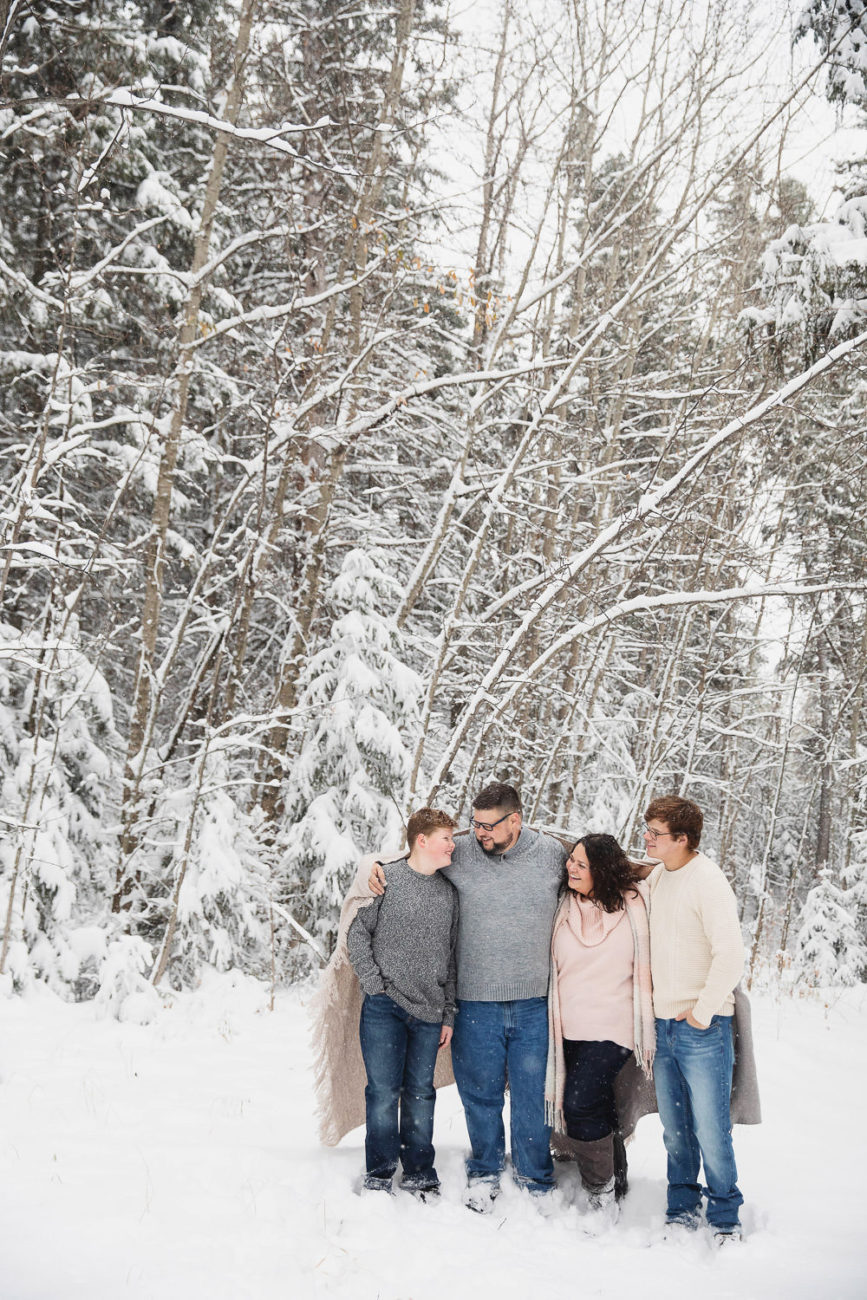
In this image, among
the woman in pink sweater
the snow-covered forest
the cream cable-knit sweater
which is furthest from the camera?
the snow-covered forest

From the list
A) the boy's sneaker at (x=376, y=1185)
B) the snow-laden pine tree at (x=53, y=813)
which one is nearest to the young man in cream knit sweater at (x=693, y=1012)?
the boy's sneaker at (x=376, y=1185)

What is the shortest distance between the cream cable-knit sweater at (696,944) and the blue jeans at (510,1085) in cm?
61

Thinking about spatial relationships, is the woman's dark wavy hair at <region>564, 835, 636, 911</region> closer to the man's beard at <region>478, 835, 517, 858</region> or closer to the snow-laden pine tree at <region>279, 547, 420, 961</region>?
the man's beard at <region>478, 835, 517, 858</region>

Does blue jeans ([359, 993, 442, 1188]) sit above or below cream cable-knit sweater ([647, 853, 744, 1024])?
below

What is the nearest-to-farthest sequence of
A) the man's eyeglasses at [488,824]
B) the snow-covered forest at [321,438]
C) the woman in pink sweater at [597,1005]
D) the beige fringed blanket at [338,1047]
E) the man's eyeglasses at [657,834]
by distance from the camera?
the man's eyeglasses at [657,834] → the woman in pink sweater at [597,1005] → the man's eyeglasses at [488,824] → the beige fringed blanket at [338,1047] → the snow-covered forest at [321,438]

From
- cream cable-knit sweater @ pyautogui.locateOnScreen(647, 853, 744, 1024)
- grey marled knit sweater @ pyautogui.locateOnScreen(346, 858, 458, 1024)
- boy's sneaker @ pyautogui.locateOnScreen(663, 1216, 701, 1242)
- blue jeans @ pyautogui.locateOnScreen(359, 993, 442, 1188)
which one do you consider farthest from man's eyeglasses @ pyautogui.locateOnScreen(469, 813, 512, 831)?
boy's sneaker @ pyautogui.locateOnScreen(663, 1216, 701, 1242)

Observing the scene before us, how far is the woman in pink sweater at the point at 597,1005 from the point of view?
13.0 feet

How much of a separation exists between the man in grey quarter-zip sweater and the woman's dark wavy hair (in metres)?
0.23

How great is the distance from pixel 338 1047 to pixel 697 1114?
1.71 meters

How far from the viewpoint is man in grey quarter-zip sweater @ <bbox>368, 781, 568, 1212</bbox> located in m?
4.01

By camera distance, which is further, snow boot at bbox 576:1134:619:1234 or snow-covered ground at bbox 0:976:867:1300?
snow boot at bbox 576:1134:619:1234

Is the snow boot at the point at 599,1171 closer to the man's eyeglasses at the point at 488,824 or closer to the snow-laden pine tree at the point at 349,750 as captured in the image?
the man's eyeglasses at the point at 488,824

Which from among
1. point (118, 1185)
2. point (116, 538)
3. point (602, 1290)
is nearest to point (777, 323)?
point (602, 1290)

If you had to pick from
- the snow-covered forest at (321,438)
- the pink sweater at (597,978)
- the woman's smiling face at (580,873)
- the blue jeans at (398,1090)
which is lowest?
the blue jeans at (398,1090)
